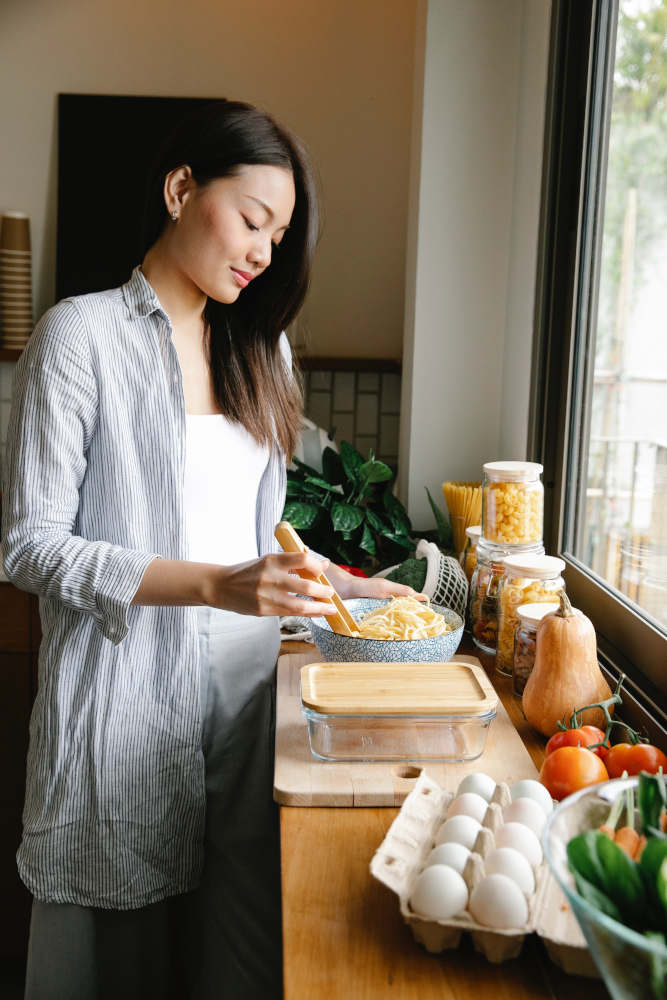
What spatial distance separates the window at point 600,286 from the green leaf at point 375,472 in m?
0.38

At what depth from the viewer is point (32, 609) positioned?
7.00ft

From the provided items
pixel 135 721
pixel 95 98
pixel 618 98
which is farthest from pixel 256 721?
pixel 95 98

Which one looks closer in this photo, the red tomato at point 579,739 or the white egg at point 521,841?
the white egg at point 521,841

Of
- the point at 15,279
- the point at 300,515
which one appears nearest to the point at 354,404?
the point at 300,515

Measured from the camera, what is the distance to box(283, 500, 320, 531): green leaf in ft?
6.59

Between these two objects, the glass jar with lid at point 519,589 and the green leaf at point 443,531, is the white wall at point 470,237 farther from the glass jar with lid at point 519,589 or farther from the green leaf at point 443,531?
the glass jar with lid at point 519,589

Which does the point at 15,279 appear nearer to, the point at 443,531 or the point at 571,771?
the point at 443,531

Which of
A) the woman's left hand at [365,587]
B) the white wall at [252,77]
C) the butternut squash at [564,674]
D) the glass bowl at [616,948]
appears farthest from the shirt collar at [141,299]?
the white wall at [252,77]

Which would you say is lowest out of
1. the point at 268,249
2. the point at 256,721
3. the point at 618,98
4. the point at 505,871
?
the point at 256,721

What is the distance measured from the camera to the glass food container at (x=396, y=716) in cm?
103

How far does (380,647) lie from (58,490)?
1.58ft

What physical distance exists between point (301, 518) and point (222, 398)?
2.16 feet

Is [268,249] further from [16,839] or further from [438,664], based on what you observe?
[16,839]

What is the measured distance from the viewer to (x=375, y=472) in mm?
2096
